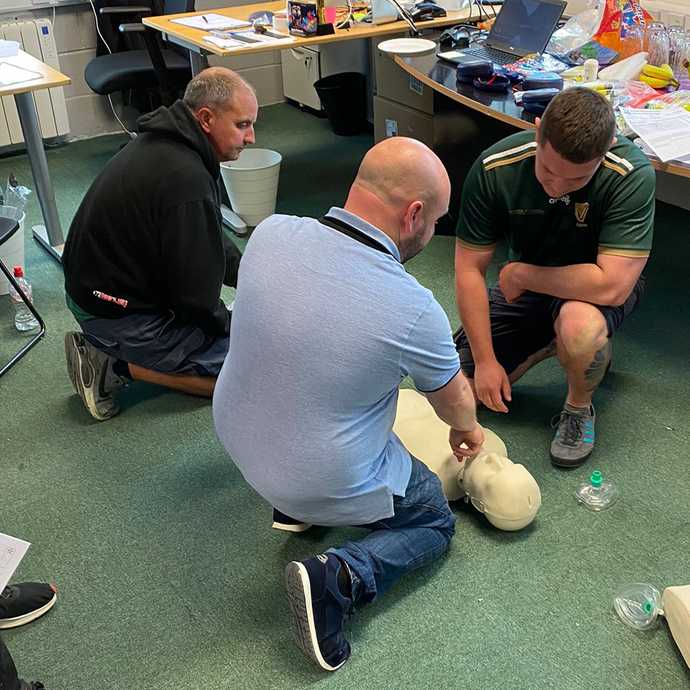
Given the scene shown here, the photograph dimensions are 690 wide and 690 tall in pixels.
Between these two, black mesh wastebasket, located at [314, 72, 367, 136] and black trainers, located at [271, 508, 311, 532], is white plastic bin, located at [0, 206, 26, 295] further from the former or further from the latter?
black mesh wastebasket, located at [314, 72, 367, 136]

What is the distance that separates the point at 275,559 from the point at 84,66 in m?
3.77

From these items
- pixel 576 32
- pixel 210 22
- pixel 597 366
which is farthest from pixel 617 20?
pixel 210 22

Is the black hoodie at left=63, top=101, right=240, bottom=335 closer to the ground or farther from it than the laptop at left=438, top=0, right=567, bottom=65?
closer to the ground

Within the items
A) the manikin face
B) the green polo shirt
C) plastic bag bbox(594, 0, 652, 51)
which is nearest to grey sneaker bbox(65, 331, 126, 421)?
the manikin face

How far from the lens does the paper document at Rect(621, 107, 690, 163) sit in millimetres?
2170

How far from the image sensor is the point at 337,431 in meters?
1.49

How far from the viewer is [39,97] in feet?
14.9

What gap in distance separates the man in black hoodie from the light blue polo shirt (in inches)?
28.3

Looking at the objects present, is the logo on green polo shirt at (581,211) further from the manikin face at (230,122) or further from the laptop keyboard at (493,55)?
the laptop keyboard at (493,55)

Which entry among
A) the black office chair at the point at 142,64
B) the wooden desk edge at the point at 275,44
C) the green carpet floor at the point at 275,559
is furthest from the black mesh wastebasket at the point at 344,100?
Result: the green carpet floor at the point at 275,559

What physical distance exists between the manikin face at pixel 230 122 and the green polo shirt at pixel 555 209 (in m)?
0.67

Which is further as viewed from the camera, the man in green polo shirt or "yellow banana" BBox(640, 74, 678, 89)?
"yellow banana" BBox(640, 74, 678, 89)

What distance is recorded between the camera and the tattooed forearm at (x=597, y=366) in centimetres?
210

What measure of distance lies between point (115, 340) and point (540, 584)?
1.38 meters
